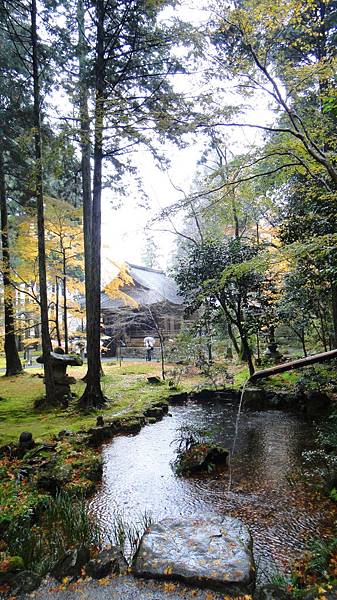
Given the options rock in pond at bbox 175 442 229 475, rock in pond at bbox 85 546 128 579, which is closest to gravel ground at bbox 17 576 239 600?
rock in pond at bbox 85 546 128 579

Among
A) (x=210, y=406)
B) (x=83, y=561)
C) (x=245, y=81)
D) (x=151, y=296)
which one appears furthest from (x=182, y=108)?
(x=151, y=296)

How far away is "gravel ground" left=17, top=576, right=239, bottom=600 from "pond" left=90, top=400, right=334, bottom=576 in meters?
0.72

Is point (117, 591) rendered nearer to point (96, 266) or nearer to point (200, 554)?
point (200, 554)

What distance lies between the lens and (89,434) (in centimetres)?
555

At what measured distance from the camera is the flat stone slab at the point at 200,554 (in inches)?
91.9

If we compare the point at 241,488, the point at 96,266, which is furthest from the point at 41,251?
the point at 241,488

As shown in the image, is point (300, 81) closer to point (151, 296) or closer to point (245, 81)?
point (245, 81)

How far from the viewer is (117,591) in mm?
2318

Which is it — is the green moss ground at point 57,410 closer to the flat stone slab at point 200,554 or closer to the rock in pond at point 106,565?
the rock in pond at point 106,565

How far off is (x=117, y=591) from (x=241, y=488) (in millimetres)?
2119

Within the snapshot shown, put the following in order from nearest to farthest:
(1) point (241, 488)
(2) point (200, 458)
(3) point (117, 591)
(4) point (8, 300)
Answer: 1. (3) point (117, 591)
2. (1) point (241, 488)
3. (2) point (200, 458)
4. (4) point (8, 300)

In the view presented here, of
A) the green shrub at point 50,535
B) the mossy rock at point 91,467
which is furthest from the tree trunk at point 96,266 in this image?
the green shrub at point 50,535

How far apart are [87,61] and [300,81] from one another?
5.29 m

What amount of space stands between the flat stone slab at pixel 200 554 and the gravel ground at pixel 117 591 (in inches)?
2.6
